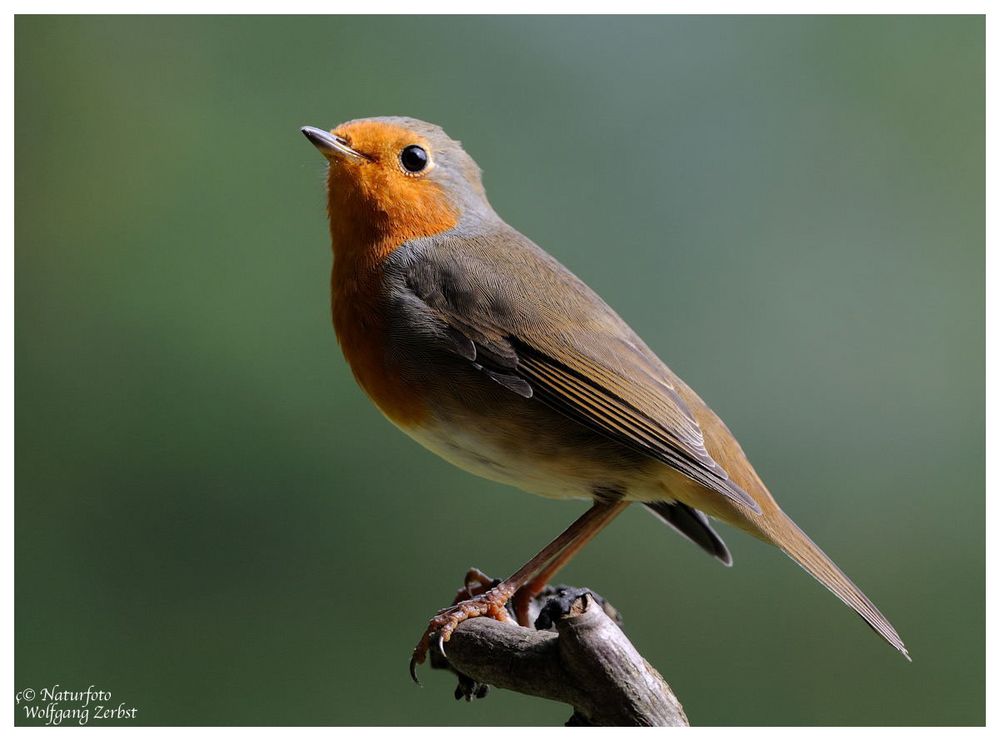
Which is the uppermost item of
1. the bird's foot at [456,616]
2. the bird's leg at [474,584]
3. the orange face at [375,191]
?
the orange face at [375,191]

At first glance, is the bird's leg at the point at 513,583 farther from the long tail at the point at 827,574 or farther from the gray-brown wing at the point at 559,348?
the long tail at the point at 827,574

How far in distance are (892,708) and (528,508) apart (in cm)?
182

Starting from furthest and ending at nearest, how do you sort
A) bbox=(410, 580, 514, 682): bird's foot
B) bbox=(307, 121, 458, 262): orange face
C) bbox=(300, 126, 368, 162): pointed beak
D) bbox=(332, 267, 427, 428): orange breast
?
1. bbox=(307, 121, 458, 262): orange face
2. bbox=(300, 126, 368, 162): pointed beak
3. bbox=(332, 267, 427, 428): orange breast
4. bbox=(410, 580, 514, 682): bird's foot

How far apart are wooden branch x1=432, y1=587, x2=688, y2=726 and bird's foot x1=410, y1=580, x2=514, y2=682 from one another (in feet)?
1.12

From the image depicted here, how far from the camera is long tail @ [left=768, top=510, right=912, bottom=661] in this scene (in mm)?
3334

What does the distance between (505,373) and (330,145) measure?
0.98 m

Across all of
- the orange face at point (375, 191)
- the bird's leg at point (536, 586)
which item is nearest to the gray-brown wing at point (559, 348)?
the orange face at point (375, 191)

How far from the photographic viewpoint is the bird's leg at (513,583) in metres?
3.28

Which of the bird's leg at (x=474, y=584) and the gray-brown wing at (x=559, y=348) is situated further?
the bird's leg at (x=474, y=584)

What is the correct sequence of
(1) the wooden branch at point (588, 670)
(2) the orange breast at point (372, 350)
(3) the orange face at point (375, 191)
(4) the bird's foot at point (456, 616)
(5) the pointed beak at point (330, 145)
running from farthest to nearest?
(3) the orange face at point (375, 191) → (5) the pointed beak at point (330, 145) → (2) the orange breast at point (372, 350) → (4) the bird's foot at point (456, 616) → (1) the wooden branch at point (588, 670)

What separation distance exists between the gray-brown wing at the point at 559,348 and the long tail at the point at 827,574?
0.74 feet

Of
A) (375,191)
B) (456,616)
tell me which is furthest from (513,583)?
(375,191)

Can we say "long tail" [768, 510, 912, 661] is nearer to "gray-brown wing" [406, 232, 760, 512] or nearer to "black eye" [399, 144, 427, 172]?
"gray-brown wing" [406, 232, 760, 512]

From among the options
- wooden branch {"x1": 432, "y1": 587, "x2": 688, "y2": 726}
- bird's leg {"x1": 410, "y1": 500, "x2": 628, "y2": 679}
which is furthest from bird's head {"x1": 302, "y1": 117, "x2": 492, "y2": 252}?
wooden branch {"x1": 432, "y1": 587, "x2": 688, "y2": 726}
